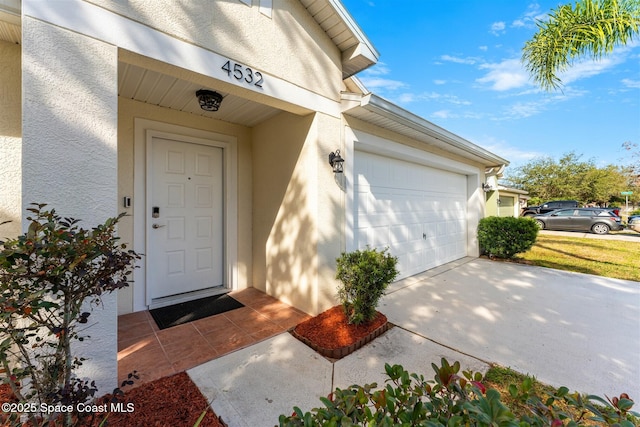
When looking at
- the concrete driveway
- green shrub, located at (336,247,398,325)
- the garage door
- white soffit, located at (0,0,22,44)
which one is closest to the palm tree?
the garage door

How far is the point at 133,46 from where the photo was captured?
213 cm

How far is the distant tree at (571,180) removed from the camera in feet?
76.0

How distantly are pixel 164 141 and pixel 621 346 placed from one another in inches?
247

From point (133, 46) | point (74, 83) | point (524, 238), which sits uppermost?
point (133, 46)

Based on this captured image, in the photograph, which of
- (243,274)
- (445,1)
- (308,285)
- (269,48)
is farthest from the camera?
(445,1)

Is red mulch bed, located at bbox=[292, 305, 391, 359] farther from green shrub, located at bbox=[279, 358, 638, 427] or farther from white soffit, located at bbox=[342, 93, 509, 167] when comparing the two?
white soffit, located at bbox=[342, 93, 509, 167]

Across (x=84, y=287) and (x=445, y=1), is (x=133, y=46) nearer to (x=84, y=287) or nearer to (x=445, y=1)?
(x=84, y=287)

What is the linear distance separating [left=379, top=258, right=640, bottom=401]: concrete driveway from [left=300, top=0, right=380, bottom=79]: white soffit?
3.71 m

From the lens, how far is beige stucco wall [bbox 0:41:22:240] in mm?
2307

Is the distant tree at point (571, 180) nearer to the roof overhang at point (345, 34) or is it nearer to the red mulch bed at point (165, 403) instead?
the roof overhang at point (345, 34)

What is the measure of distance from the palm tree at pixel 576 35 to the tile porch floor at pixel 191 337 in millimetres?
6455

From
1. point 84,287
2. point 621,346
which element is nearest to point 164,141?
point 84,287

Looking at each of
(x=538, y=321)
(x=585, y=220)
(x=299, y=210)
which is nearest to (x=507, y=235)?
(x=538, y=321)

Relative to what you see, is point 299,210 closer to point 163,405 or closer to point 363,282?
point 363,282
